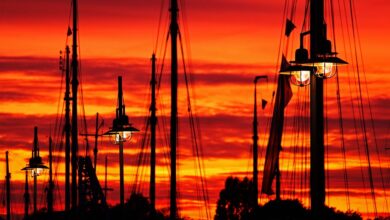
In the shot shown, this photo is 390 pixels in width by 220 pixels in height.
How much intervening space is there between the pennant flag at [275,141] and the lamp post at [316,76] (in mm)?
8713

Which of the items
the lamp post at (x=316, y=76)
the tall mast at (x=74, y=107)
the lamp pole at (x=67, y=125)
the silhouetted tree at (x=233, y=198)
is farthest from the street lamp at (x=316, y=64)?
the silhouetted tree at (x=233, y=198)

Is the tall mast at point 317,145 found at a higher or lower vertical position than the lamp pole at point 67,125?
lower

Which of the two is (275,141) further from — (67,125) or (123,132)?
(67,125)

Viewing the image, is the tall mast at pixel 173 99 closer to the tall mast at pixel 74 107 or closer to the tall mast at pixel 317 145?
the tall mast at pixel 74 107

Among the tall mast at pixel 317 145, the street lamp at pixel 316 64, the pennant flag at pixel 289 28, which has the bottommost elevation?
the tall mast at pixel 317 145

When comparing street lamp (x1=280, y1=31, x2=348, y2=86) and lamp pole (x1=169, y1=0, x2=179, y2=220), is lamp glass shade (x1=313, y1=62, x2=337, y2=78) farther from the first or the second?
lamp pole (x1=169, y1=0, x2=179, y2=220)

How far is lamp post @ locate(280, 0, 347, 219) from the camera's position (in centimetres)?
3141

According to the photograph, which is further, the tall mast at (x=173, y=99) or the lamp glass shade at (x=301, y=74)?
the tall mast at (x=173, y=99)

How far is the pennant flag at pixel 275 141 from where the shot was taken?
42156 millimetres

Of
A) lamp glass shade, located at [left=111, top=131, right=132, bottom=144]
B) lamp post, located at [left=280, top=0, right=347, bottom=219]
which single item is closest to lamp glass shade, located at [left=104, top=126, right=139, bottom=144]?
lamp glass shade, located at [left=111, top=131, right=132, bottom=144]

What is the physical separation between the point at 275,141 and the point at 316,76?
33.8 ft

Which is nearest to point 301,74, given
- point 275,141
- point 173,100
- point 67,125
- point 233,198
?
point 275,141

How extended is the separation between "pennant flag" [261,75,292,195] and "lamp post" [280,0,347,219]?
8713 mm

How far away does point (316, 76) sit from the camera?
32281 millimetres
